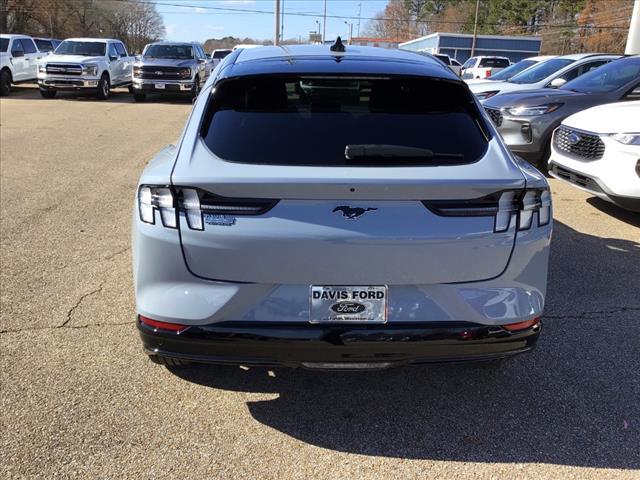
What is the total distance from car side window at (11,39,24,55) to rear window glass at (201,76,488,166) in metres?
20.7

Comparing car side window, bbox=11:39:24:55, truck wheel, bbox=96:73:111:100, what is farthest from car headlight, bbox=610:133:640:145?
car side window, bbox=11:39:24:55

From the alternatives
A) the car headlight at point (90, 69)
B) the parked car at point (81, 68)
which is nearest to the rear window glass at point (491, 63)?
the parked car at point (81, 68)

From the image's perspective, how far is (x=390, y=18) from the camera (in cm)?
11100

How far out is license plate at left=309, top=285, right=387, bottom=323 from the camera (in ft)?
7.91

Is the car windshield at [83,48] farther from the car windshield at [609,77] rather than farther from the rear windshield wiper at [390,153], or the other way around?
the rear windshield wiper at [390,153]

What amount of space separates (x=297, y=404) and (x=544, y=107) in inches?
259

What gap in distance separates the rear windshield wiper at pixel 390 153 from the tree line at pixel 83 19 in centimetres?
5711

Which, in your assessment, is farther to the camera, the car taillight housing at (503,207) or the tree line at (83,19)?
the tree line at (83,19)

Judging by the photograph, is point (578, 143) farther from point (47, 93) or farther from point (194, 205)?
point (47, 93)

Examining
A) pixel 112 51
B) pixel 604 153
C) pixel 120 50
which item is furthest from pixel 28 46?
pixel 604 153

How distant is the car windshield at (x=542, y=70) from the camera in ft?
37.5

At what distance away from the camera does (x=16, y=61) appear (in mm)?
20234

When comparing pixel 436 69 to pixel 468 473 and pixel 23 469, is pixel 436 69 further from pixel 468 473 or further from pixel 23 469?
pixel 23 469

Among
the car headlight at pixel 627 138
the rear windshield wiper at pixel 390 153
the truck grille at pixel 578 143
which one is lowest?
the truck grille at pixel 578 143
